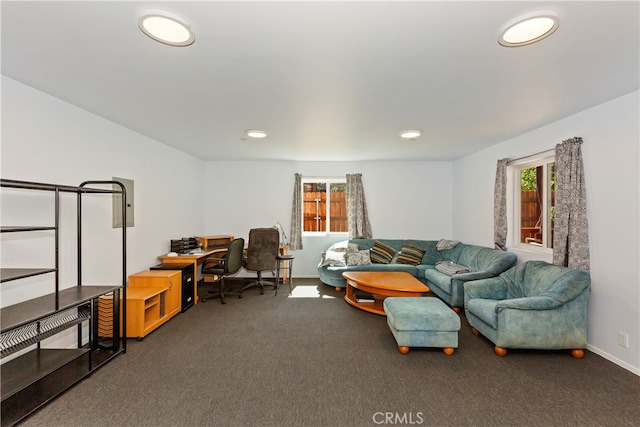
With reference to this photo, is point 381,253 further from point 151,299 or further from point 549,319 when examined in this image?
point 151,299

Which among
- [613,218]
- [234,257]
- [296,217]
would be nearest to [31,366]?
[234,257]

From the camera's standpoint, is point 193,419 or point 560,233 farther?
point 560,233

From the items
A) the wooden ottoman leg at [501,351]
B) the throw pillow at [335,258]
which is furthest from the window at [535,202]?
the throw pillow at [335,258]

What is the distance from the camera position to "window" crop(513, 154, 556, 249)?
3.74 metres

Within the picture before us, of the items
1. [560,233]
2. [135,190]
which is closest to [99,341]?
[135,190]

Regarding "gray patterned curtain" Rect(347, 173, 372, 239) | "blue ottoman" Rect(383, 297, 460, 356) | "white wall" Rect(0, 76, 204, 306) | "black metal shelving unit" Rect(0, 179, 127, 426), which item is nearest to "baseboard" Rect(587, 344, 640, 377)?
"blue ottoman" Rect(383, 297, 460, 356)

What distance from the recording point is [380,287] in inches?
153

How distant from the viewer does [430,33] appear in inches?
65.5

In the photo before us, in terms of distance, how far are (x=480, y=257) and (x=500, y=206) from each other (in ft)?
2.71

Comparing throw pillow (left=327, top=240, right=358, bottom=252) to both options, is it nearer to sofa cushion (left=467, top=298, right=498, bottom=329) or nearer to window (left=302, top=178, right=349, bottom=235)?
window (left=302, top=178, right=349, bottom=235)

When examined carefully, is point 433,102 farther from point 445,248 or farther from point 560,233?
point 445,248

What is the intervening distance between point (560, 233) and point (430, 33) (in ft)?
9.11

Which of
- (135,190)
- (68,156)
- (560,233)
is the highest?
(68,156)

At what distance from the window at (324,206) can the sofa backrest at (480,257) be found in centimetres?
216
